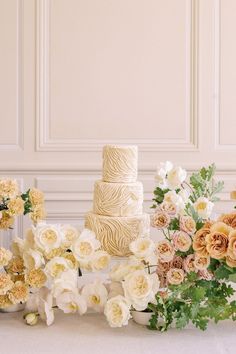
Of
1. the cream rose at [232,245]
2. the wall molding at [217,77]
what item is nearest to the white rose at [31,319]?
the cream rose at [232,245]

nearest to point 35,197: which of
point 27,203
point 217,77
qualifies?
point 27,203

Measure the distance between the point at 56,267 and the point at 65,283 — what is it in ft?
0.16

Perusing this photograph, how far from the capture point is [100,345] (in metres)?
1.34

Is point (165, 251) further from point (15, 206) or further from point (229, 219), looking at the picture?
point (15, 206)

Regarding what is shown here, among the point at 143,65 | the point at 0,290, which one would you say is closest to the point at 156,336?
the point at 0,290

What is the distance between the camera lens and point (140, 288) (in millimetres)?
1394

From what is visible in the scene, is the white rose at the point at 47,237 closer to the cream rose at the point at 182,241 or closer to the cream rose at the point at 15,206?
the cream rose at the point at 15,206

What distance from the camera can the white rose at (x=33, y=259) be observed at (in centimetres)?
147

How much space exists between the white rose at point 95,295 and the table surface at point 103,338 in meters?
0.05

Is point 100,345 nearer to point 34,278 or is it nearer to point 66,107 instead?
point 34,278

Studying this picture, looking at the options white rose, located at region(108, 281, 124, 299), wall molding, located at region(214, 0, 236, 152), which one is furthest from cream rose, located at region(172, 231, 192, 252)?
wall molding, located at region(214, 0, 236, 152)

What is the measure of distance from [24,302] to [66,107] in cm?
215

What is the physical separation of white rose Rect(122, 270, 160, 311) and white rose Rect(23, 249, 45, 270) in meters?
0.23

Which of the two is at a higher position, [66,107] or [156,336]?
[66,107]
